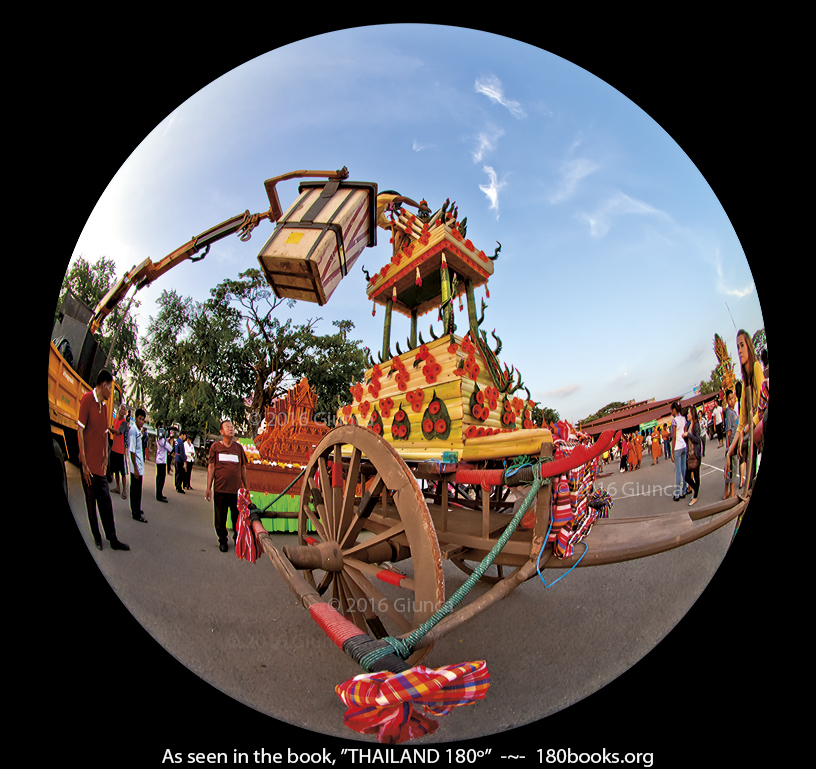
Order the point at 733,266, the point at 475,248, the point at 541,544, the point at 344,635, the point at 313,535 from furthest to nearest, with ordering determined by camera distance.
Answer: the point at 313,535 < the point at 733,266 < the point at 475,248 < the point at 541,544 < the point at 344,635

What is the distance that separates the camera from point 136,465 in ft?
7.16

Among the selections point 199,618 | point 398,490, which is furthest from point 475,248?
point 199,618

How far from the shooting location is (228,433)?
2148 mm

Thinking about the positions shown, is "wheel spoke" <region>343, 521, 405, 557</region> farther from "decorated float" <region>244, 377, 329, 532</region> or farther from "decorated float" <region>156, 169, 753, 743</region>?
"decorated float" <region>244, 377, 329, 532</region>

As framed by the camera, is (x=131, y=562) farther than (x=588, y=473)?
Yes

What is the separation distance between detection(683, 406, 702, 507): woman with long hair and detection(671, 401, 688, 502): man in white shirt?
0.02m

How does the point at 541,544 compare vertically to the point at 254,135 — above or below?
below

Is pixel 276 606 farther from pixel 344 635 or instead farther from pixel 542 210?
pixel 542 210

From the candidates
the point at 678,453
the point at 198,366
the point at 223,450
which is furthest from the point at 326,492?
the point at 678,453

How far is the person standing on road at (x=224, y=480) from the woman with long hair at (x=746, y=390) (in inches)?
105

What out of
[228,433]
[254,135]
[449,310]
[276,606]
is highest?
[254,135]

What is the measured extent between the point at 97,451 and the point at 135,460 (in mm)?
224

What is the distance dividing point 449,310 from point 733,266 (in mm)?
1616

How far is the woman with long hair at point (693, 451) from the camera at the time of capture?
194 cm
